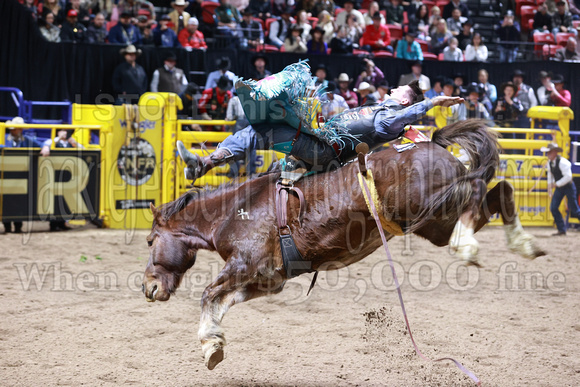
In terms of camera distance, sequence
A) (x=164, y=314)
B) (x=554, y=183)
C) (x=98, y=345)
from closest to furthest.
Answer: (x=98, y=345)
(x=164, y=314)
(x=554, y=183)

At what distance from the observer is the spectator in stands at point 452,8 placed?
15.1 metres

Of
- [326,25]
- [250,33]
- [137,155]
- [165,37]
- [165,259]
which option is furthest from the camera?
[326,25]

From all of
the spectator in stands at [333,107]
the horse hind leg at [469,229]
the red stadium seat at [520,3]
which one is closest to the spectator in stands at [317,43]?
the spectator in stands at [333,107]

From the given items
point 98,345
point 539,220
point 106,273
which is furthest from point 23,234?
point 539,220

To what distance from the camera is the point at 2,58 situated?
10.3m

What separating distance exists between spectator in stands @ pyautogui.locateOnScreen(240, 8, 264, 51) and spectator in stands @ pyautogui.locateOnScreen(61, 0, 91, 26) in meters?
2.84

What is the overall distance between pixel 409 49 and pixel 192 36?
442cm

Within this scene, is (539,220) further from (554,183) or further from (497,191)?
(497,191)

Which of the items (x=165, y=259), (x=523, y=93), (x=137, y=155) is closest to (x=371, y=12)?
(x=523, y=93)

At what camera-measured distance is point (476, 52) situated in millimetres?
13195

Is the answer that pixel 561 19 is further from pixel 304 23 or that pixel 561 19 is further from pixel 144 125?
pixel 144 125

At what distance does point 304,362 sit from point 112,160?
5.80m

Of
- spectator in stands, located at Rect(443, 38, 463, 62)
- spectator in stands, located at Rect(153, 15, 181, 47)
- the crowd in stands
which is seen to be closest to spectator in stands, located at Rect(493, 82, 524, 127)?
the crowd in stands

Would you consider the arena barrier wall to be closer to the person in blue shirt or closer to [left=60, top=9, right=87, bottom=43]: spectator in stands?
[left=60, top=9, right=87, bottom=43]: spectator in stands
